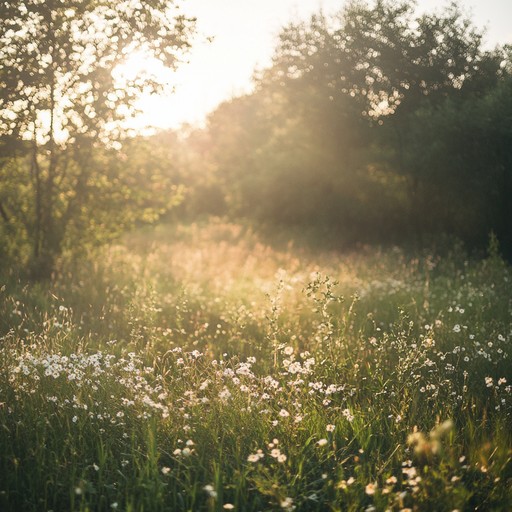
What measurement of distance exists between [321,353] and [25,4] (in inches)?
292

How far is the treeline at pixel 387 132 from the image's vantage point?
15.5 metres

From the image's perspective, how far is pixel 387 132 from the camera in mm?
17859

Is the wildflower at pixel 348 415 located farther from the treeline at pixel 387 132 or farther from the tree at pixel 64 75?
the treeline at pixel 387 132

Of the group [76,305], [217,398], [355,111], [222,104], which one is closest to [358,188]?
[355,111]

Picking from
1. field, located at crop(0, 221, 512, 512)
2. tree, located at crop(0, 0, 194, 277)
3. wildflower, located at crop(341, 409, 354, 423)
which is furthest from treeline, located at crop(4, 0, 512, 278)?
wildflower, located at crop(341, 409, 354, 423)

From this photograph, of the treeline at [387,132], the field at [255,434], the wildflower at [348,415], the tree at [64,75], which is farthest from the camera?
the treeline at [387,132]

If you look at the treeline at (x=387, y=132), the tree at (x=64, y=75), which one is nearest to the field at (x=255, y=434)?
the tree at (x=64, y=75)

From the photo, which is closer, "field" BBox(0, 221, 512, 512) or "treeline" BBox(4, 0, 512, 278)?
"field" BBox(0, 221, 512, 512)

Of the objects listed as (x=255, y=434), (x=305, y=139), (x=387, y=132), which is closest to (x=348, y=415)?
(x=255, y=434)

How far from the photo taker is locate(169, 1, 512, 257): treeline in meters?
15.5

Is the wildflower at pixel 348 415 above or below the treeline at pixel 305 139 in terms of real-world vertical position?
below

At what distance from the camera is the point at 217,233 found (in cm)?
2138

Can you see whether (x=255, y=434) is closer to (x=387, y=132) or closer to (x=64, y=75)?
(x=64, y=75)

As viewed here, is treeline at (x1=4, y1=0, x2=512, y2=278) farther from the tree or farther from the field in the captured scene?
the field
